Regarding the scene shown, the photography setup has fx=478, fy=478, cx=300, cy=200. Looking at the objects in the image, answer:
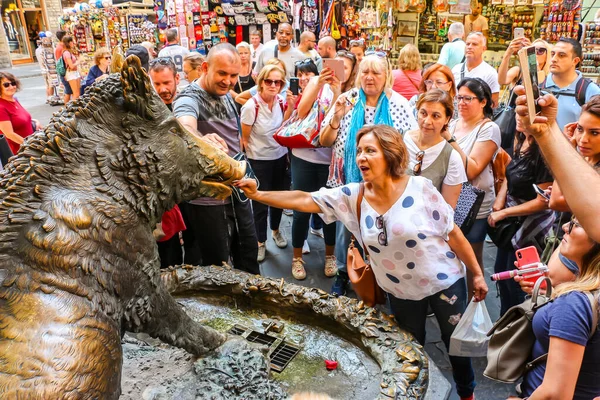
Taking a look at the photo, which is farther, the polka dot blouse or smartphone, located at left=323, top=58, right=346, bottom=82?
smartphone, located at left=323, top=58, right=346, bottom=82

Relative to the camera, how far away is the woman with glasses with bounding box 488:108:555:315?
289cm

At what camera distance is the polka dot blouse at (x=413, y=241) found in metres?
2.18

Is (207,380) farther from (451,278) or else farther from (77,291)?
(451,278)

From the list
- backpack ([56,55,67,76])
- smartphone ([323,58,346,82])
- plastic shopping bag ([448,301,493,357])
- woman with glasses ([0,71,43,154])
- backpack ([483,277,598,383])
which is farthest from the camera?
backpack ([56,55,67,76])

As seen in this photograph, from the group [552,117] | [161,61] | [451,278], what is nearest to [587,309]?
[552,117]

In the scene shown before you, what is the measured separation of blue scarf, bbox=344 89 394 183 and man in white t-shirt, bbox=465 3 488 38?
475 cm

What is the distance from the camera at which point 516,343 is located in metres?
1.71

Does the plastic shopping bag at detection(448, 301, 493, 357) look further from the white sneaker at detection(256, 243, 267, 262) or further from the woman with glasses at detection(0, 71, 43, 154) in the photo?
the woman with glasses at detection(0, 71, 43, 154)

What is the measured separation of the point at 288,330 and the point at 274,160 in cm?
208

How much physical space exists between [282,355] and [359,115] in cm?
189

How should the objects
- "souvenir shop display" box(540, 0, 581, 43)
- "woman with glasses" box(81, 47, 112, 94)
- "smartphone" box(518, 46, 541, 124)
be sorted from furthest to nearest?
"woman with glasses" box(81, 47, 112, 94)
"souvenir shop display" box(540, 0, 581, 43)
"smartphone" box(518, 46, 541, 124)

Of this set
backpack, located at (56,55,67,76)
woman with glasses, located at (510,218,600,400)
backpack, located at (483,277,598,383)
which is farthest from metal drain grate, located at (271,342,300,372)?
backpack, located at (56,55,67,76)

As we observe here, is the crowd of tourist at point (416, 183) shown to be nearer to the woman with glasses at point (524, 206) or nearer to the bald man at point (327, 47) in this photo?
the woman with glasses at point (524, 206)

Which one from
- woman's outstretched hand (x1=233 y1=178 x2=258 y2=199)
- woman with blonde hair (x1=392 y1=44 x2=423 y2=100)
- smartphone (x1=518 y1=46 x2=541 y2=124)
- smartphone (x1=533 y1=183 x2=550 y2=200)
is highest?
smartphone (x1=518 y1=46 x2=541 y2=124)
